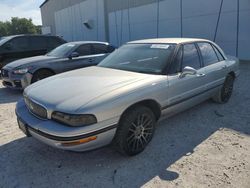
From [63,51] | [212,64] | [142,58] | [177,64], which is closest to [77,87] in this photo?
[142,58]

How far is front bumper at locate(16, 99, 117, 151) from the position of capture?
2.46 metres

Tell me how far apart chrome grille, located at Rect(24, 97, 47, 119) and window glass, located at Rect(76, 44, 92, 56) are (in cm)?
424

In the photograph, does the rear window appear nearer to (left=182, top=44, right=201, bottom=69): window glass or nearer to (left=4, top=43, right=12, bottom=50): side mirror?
(left=4, top=43, right=12, bottom=50): side mirror

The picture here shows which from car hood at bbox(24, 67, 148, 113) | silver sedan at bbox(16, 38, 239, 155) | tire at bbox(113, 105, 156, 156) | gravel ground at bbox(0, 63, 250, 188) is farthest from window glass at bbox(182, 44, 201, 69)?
tire at bbox(113, 105, 156, 156)

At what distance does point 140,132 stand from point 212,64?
7.45 ft

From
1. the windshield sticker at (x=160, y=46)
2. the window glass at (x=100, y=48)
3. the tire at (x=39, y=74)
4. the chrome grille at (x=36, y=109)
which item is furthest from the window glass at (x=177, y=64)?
the window glass at (x=100, y=48)

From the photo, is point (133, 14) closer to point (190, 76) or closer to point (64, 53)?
point (64, 53)

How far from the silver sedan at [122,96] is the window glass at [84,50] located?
316 cm

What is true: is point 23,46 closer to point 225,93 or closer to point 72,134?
point 225,93

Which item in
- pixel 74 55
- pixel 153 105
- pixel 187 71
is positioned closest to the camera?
pixel 153 105

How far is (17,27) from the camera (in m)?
63.5

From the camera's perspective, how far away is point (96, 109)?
2512 millimetres

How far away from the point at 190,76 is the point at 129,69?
1.02 meters

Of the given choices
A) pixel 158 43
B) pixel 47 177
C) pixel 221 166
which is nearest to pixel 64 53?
pixel 158 43
